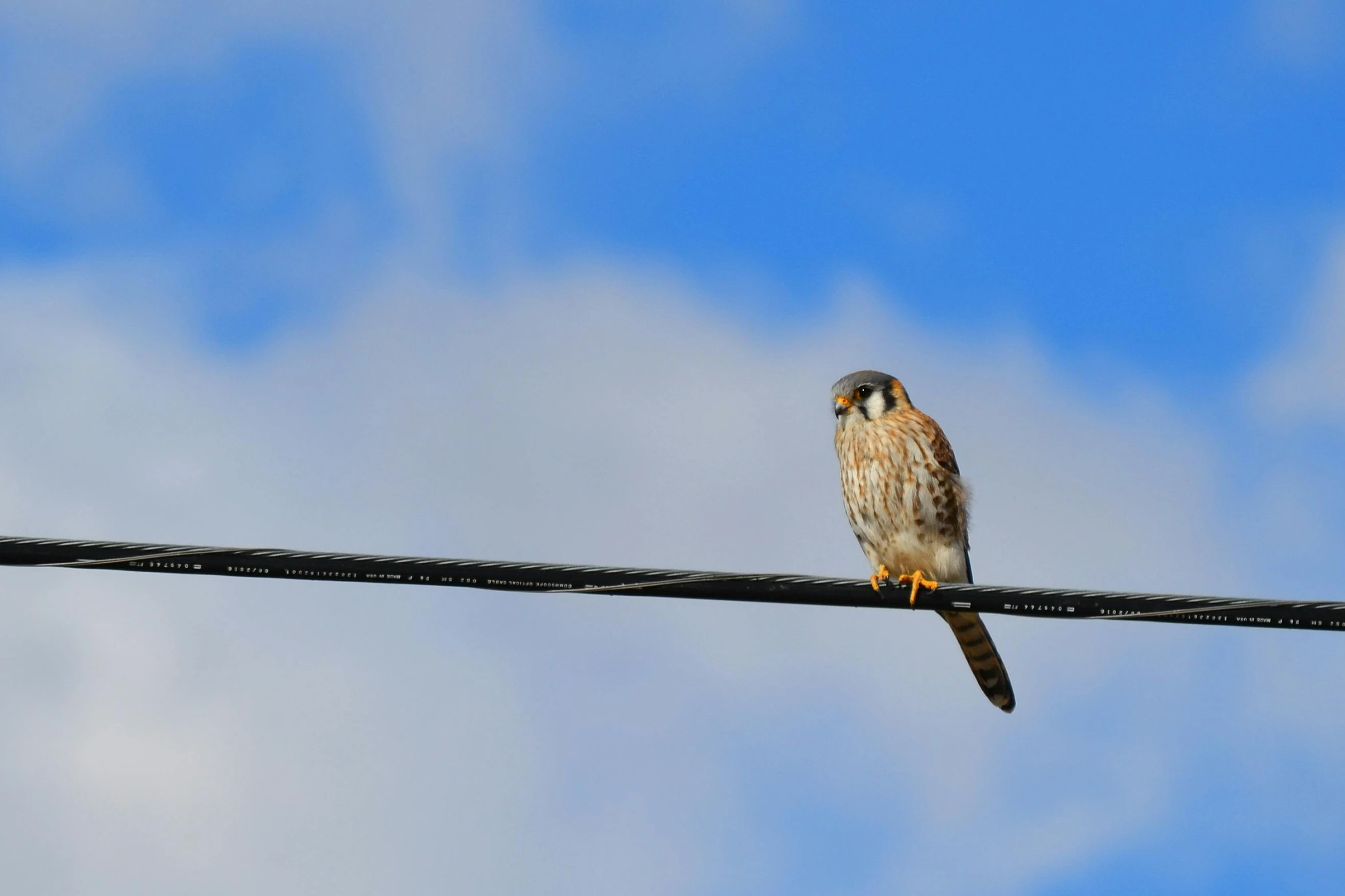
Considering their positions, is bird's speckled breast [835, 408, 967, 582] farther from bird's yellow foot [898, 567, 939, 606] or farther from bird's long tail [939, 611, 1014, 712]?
bird's yellow foot [898, 567, 939, 606]

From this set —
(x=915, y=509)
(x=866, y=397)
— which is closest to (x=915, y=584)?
(x=915, y=509)

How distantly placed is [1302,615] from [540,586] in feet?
9.39

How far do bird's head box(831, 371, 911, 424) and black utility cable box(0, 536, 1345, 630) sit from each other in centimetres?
361

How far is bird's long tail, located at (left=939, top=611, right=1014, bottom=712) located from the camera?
937 centimetres

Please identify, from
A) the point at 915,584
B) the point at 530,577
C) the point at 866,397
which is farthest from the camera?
the point at 866,397

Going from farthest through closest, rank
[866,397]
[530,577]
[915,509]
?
1. [866,397]
2. [915,509]
3. [530,577]

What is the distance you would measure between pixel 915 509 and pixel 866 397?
2.85ft

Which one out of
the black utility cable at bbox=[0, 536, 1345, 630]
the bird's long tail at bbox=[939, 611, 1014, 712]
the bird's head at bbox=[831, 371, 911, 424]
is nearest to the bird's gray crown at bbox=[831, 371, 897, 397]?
the bird's head at bbox=[831, 371, 911, 424]

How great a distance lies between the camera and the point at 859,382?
9.93 metres

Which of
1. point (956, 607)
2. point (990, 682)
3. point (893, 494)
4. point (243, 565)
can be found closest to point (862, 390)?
point (893, 494)

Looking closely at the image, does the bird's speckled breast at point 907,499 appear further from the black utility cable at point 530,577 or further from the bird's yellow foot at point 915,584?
the black utility cable at point 530,577

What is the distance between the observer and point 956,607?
6688mm

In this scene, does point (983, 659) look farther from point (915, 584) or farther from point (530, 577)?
point (530, 577)

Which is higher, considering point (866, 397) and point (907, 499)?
point (866, 397)
